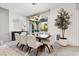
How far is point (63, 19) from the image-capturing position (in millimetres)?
2137

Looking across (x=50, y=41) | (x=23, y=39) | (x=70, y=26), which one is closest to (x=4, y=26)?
(x=23, y=39)

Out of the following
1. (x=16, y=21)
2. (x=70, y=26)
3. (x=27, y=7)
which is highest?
(x=27, y=7)

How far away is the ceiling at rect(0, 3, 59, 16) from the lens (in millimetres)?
1959

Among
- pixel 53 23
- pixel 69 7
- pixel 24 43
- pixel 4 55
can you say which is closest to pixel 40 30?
pixel 53 23

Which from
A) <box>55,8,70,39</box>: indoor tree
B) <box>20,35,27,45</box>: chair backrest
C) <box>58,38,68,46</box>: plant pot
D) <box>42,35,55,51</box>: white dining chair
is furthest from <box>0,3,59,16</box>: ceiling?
<box>58,38,68,46</box>: plant pot

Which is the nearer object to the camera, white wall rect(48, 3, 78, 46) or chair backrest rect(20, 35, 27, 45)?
white wall rect(48, 3, 78, 46)

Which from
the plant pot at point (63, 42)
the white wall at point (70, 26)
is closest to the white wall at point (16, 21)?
the white wall at point (70, 26)

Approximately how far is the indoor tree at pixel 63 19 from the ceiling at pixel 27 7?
0.20 m

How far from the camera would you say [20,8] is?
6.59 feet

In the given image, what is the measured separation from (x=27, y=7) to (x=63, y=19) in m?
0.79

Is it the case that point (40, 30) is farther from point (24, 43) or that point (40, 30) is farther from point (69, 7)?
point (69, 7)

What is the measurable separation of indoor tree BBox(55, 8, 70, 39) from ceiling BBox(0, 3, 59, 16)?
20 centimetres

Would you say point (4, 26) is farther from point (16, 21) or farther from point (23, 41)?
point (23, 41)

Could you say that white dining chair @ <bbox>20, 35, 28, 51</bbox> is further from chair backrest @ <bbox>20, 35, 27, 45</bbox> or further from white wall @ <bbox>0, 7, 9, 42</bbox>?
white wall @ <bbox>0, 7, 9, 42</bbox>
